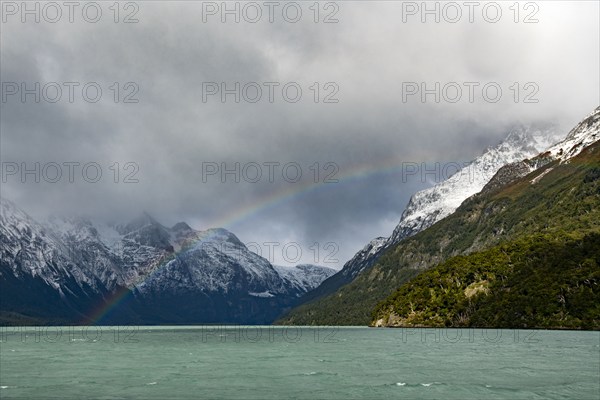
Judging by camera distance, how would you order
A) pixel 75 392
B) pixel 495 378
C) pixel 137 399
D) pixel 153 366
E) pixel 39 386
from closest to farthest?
pixel 137 399 < pixel 75 392 < pixel 39 386 < pixel 495 378 < pixel 153 366

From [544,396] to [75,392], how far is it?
48.7 m

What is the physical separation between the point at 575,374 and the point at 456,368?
1724 centimetres

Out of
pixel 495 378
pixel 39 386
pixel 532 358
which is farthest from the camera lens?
pixel 532 358

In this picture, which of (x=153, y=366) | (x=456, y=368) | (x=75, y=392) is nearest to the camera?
(x=75, y=392)

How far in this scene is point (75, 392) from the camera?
63.9 meters

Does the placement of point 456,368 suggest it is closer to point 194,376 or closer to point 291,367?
point 291,367

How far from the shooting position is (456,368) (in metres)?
91.1

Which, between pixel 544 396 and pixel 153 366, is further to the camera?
pixel 153 366

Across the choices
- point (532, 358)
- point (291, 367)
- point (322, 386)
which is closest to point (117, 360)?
point (291, 367)

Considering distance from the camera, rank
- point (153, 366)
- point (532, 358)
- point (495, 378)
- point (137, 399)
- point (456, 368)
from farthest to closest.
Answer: point (532, 358)
point (153, 366)
point (456, 368)
point (495, 378)
point (137, 399)

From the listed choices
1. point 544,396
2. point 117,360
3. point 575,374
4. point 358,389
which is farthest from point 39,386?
point 575,374

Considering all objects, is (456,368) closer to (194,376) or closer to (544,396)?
(544,396)

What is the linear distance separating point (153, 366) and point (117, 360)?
17.6 m

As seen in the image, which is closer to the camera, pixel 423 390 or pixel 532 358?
pixel 423 390
